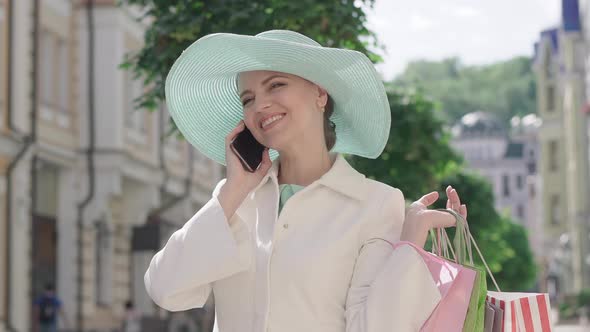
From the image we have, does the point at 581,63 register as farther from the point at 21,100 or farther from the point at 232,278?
the point at 232,278

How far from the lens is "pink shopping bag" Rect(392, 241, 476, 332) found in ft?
13.4

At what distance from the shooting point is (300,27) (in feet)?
38.7

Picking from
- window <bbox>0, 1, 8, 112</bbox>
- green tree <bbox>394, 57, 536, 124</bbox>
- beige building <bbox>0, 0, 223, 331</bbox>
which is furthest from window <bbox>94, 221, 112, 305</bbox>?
green tree <bbox>394, 57, 536, 124</bbox>

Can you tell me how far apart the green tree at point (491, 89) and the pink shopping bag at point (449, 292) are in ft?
451

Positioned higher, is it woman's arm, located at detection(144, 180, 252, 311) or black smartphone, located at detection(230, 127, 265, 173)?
black smartphone, located at detection(230, 127, 265, 173)

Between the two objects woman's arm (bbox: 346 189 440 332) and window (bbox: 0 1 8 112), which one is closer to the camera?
woman's arm (bbox: 346 189 440 332)

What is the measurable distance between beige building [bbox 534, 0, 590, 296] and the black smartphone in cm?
5354

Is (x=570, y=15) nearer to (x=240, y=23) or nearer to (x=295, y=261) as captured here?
(x=240, y=23)

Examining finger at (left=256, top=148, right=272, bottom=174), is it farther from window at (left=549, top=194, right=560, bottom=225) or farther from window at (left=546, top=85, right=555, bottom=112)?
window at (left=546, top=85, right=555, bottom=112)

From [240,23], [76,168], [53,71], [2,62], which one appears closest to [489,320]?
[240,23]

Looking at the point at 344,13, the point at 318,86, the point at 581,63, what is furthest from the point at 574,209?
the point at 318,86

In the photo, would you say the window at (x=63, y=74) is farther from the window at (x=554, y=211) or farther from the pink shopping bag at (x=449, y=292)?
the window at (x=554, y=211)

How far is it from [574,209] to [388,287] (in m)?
60.4

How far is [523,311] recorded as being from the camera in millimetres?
4242
